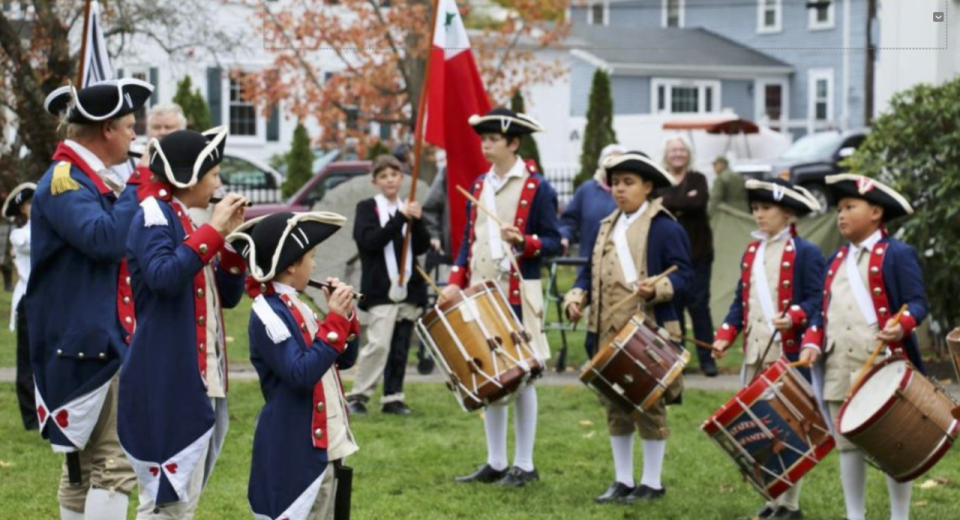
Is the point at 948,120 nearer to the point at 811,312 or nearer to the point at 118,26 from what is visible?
the point at 811,312

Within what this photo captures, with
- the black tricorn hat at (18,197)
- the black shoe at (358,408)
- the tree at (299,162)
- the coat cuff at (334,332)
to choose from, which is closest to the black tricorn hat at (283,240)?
the coat cuff at (334,332)

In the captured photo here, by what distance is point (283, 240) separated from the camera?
5.72 metres

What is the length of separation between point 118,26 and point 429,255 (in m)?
5.60

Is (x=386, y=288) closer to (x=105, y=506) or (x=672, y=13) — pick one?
(x=105, y=506)

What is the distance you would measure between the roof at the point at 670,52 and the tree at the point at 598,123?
13.5m

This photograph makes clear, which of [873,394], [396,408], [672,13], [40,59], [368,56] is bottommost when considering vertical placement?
[396,408]

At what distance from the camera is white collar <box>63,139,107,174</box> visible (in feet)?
21.1

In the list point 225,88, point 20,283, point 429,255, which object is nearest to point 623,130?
point 225,88

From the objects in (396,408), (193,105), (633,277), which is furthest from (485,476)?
(193,105)

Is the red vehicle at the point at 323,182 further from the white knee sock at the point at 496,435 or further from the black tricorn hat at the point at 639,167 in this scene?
the black tricorn hat at the point at 639,167

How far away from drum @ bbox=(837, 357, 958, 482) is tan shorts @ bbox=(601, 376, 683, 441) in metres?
1.33

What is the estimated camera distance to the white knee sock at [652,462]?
8742 mm

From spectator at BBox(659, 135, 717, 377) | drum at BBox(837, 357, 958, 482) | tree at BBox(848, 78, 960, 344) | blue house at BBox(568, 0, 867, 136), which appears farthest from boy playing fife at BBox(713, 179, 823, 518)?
blue house at BBox(568, 0, 867, 136)

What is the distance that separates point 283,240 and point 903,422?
314cm
